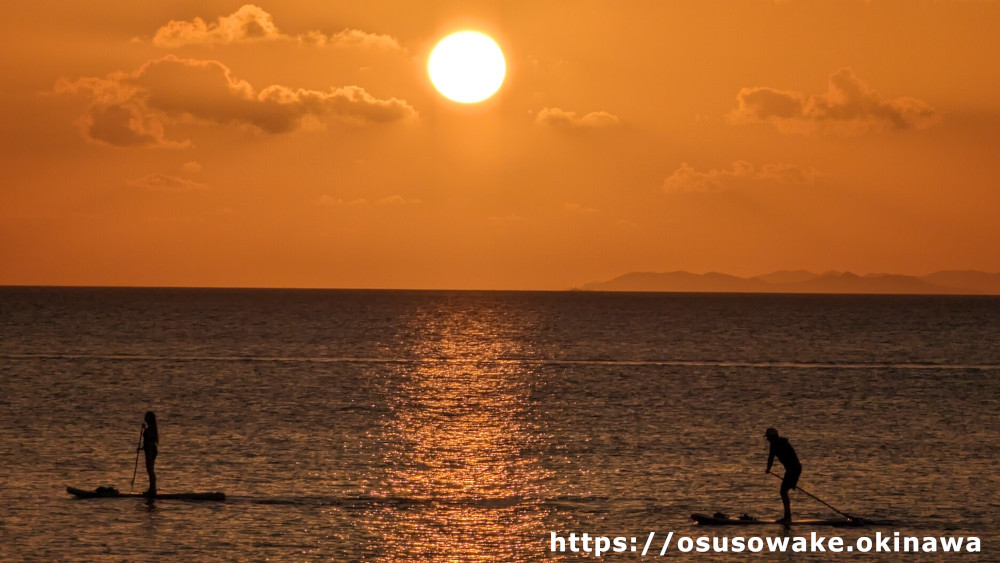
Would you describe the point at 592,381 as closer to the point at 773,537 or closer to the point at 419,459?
the point at 419,459

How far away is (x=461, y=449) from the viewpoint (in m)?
51.8

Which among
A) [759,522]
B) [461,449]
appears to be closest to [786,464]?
[759,522]

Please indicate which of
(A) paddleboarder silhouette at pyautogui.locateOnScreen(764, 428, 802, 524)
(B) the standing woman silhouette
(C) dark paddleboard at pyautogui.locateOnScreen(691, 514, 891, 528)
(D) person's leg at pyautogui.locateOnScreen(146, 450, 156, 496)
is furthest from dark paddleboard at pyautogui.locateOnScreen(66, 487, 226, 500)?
(A) paddleboarder silhouette at pyautogui.locateOnScreen(764, 428, 802, 524)

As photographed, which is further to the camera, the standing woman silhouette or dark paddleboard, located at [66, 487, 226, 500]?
the standing woman silhouette

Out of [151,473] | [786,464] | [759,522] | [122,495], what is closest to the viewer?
[759,522]

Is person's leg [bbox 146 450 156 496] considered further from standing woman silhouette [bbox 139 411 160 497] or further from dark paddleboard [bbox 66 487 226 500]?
dark paddleboard [bbox 66 487 226 500]

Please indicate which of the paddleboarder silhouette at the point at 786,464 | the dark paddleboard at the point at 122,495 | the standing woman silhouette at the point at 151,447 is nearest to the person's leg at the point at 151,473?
the standing woman silhouette at the point at 151,447

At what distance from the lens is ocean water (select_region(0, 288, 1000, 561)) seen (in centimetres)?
3428

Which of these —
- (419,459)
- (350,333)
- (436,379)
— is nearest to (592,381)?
(436,379)

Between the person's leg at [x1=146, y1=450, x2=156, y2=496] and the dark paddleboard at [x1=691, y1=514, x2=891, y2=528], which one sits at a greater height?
the person's leg at [x1=146, y1=450, x2=156, y2=496]

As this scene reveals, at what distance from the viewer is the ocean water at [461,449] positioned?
1350 inches

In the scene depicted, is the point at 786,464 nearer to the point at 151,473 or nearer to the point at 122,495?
the point at 151,473

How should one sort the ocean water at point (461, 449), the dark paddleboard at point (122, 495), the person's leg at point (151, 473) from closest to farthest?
1. the ocean water at point (461, 449)
2. the dark paddleboard at point (122, 495)
3. the person's leg at point (151, 473)

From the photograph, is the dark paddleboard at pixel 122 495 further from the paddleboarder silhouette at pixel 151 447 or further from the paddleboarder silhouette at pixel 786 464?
the paddleboarder silhouette at pixel 786 464
